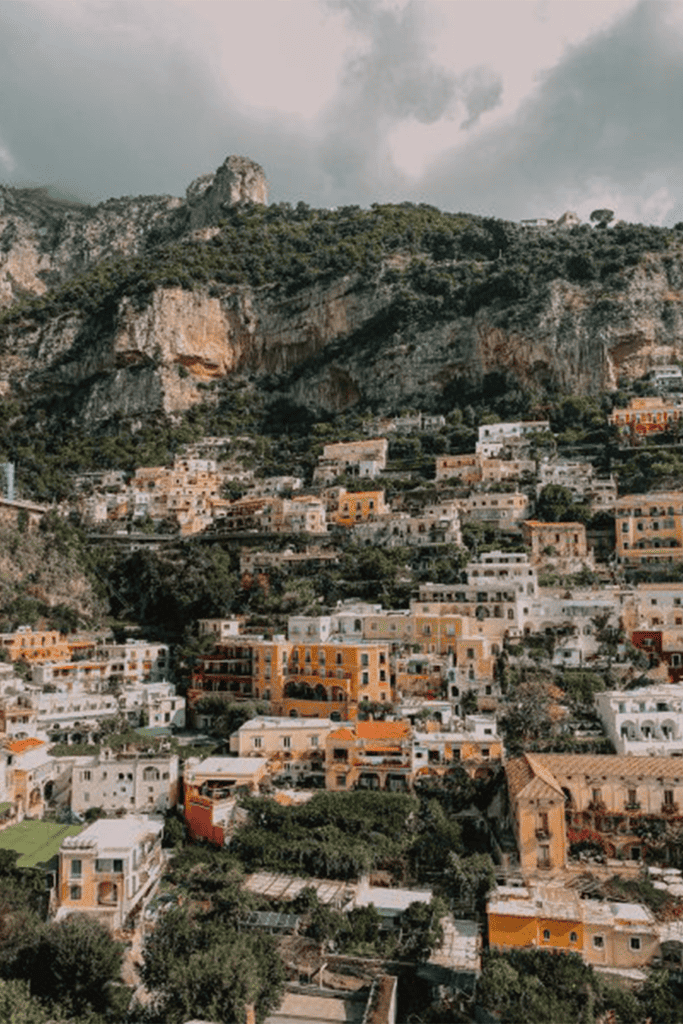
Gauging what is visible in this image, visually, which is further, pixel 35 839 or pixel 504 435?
pixel 504 435

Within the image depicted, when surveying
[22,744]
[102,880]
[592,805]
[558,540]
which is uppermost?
[558,540]

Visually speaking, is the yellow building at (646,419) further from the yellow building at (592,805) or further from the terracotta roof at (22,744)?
the terracotta roof at (22,744)

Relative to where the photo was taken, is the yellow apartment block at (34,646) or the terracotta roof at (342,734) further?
the yellow apartment block at (34,646)

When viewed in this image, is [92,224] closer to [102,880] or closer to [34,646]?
[34,646]

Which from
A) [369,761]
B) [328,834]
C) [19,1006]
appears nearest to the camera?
[19,1006]

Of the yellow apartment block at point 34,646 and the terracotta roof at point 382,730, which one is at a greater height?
the yellow apartment block at point 34,646

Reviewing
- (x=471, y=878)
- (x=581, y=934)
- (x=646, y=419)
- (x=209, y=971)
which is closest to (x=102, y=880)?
(x=209, y=971)

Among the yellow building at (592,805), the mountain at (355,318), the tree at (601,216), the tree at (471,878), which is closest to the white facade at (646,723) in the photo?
the yellow building at (592,805)
